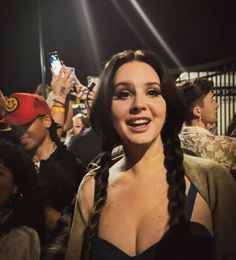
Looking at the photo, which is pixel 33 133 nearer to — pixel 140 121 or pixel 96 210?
pixel 96 210

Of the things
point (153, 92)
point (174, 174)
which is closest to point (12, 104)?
point (153, 92)

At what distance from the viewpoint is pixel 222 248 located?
3.73 ft

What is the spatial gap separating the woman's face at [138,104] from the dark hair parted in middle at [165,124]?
1.0 inches

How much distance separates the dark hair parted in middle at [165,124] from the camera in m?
1.20

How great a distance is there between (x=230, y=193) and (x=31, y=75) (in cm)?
416

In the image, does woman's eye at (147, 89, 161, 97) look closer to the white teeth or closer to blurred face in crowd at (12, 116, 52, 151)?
the white teeth

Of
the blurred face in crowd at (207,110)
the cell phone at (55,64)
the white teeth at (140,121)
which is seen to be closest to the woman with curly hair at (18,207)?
the white teeth at (140,121)

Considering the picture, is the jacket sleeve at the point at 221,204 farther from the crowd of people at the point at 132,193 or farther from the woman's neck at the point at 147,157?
the woman's neck at the point at 147,157

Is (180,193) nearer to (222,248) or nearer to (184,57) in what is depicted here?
(222,248)

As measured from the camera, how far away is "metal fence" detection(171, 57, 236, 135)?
665 centimetres

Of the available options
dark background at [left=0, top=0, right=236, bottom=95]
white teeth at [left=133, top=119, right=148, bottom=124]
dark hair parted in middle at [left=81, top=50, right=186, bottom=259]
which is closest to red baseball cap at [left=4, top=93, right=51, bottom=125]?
dark hair parted in middle at [left=81, top=50, right=186, bottom=259]

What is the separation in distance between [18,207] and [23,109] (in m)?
0.74

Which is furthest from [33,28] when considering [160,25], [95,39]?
[160,25]

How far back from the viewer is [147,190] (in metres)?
1.26
